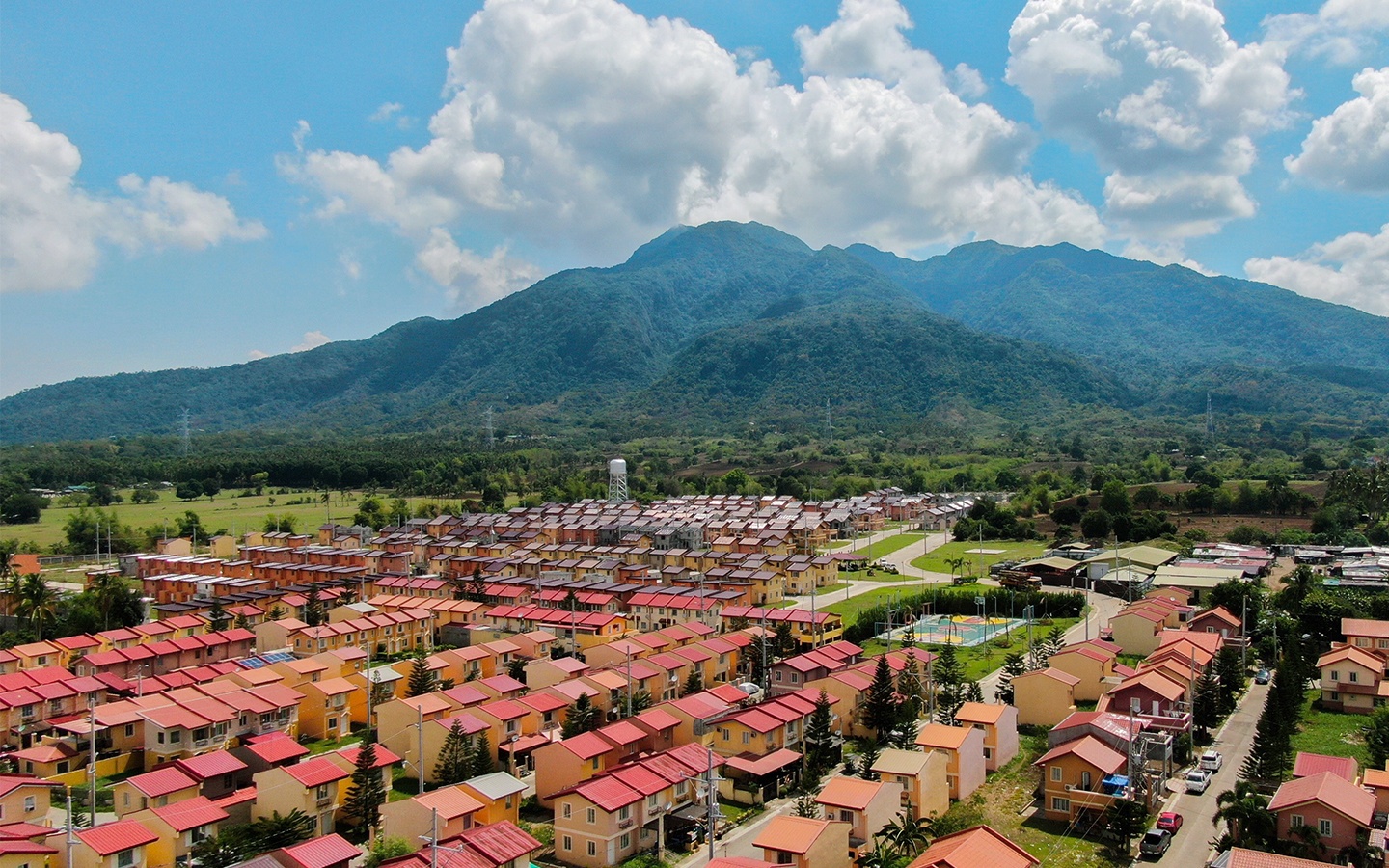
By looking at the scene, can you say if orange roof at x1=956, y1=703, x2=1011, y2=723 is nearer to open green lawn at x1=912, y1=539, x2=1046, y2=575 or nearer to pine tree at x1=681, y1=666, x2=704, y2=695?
pine tree at x1=681, y1=666, x2=704, y2=695

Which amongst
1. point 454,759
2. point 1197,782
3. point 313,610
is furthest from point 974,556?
point 454,759

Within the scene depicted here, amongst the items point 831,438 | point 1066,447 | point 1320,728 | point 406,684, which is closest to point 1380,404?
point 1066,447

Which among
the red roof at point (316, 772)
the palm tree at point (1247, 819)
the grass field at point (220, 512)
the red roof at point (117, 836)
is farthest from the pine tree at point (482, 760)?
the grass field at point (220, 512)

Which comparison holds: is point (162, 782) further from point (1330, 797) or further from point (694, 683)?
point (1330, 797)

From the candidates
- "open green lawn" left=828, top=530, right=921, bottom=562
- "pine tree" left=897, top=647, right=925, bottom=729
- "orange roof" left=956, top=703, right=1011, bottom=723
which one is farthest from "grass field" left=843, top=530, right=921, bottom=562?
"orange roof" left=956, top=703, right=1011, bottom=723

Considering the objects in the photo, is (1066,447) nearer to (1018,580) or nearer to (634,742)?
(1018,580)

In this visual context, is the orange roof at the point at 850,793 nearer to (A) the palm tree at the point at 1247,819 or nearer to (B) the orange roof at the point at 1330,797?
(A) the palm tree at the point at 1247,819

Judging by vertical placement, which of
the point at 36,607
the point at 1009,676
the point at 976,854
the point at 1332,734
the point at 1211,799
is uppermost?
the point at 36,607
